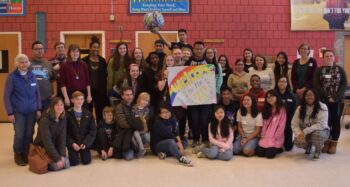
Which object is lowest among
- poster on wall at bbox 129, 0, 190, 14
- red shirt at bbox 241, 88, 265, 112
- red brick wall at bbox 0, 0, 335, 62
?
red shirt at bbox 241, 88, 265, 112

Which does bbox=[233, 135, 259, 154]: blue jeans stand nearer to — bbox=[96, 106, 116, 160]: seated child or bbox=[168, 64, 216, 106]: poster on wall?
bbox=[168, 64, 216, 106]: poster on wall

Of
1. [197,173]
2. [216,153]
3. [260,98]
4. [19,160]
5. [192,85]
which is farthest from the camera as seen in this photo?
[192,85]

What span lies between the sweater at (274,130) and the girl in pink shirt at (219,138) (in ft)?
1.57

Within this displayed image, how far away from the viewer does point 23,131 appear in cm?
451

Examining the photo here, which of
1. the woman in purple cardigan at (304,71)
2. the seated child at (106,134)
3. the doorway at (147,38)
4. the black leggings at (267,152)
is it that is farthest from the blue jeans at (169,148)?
the doorway at (147,38)

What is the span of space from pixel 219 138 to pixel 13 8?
5985 mm

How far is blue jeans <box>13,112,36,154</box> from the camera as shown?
4.46m

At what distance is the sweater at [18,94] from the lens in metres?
4.39

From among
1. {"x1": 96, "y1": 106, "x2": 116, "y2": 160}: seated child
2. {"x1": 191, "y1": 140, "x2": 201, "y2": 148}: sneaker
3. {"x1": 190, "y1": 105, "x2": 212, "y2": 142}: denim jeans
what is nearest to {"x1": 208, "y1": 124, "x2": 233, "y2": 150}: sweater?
{"x1": 190, "y1": 105, "x2": 212, "y2": 142}: denim jeans

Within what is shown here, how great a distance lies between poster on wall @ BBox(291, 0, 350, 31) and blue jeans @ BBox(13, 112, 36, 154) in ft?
20.6

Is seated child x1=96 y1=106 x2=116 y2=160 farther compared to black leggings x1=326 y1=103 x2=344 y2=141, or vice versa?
black leggings x1=326 y1=103 x2=344 y2=141

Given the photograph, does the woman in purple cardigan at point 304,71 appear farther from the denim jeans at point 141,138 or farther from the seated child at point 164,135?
the denim jeans at point 141,138

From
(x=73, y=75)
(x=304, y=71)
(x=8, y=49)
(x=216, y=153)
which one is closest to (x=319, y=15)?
(x=304, y=71)

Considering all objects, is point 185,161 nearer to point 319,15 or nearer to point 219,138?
point 219,138
